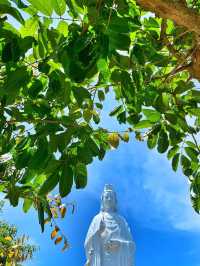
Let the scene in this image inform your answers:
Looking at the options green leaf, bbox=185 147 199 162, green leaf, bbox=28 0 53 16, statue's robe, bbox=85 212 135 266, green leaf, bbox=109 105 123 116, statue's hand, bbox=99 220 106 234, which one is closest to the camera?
green leaf, bbox=28 0 53 16

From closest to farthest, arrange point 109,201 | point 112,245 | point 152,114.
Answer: point 152,114, point 112,245, point 109,201

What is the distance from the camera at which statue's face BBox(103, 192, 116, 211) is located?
9188 mm

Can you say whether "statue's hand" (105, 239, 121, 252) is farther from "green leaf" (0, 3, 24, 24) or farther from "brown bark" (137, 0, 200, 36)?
"green leaf" (0, 3, 24, 24)

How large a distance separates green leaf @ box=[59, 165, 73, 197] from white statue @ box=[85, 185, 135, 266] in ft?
24.4

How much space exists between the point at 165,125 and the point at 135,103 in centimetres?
23

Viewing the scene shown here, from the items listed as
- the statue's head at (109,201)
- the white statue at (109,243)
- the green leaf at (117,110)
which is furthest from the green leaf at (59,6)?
the statue's head at (109,201)

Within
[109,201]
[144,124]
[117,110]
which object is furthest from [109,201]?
[144,124]

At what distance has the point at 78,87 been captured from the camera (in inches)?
47.9

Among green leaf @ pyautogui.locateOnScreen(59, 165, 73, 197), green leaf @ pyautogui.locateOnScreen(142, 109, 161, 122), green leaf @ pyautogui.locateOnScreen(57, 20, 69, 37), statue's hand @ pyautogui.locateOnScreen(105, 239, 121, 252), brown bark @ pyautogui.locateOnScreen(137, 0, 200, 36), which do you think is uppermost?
statue's hand @ pyautogui.locateOnScreen(105, 239, 121, 252)

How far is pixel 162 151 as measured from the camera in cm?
165

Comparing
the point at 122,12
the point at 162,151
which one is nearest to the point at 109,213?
the point at 162,151

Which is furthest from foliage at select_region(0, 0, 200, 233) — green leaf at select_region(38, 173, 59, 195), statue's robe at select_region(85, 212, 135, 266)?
statue's robe at select_region(85, 212, 135, 266)

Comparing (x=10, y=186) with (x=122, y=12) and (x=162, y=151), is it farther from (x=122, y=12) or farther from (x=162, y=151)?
(x=122, y=12)

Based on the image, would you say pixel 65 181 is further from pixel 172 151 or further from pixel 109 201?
pixel 109 201
